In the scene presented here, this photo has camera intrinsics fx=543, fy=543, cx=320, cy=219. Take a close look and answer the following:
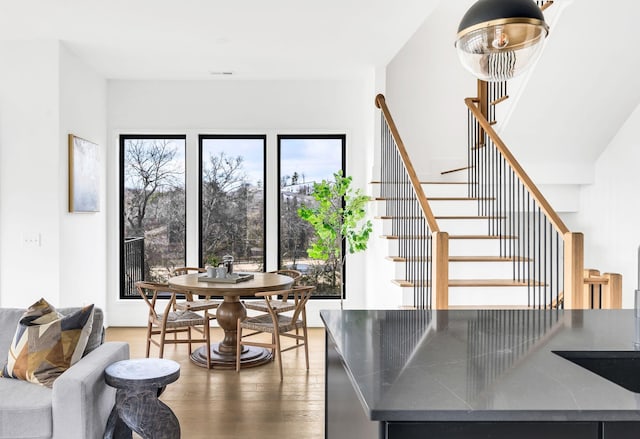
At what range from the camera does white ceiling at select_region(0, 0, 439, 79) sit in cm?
397

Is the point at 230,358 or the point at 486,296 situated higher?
the point at 486,296

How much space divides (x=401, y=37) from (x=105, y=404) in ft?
11.9

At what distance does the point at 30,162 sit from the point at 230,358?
7.98 ft

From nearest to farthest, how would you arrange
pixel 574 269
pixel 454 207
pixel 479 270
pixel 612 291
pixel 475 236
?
pixel 574 269 < pixel 612 291 < pixel 479 270 < pixel 475 236 < pixel 454 207

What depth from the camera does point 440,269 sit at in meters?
3.59

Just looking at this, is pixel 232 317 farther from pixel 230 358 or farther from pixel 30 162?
pixel 30 162

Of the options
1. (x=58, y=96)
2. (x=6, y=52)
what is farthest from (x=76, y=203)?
(x=6, y=52)

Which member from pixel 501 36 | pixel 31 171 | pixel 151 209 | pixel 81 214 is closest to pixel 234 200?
pixel 151 209

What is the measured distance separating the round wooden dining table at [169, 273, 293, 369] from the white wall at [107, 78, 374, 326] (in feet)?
4.87

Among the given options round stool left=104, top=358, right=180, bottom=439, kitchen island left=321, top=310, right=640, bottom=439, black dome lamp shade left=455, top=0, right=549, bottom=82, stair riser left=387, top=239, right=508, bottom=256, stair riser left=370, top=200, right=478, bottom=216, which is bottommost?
round stool left=104, top=358, right=180, bottom=439

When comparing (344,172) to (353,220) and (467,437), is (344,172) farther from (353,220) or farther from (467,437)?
(467,437)

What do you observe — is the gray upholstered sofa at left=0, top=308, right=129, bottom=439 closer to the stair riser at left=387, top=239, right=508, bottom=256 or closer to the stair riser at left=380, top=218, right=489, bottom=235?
the stair riser at left=387, top=239, right=508, bottom=256

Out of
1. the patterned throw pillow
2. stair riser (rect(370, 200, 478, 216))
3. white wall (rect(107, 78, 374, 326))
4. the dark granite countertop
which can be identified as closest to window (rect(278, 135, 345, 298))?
white wall (rect(107, 78, 374, 326))

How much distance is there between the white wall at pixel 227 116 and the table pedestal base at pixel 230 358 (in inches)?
57.0
